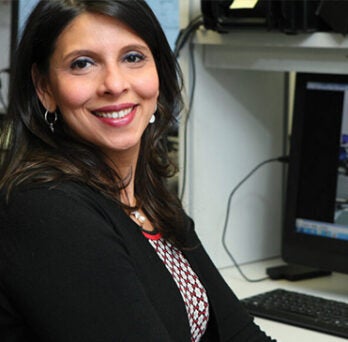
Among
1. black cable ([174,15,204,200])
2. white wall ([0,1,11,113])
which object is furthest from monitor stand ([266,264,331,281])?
white wall ([0,1,11,113])

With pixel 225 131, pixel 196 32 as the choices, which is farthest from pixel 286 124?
pixel 196 32

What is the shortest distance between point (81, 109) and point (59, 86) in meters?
0.05

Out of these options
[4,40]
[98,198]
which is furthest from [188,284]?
[4,40]

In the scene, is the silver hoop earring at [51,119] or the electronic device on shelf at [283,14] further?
the electronic device on shelf at [283,14]

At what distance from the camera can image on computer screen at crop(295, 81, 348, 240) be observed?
6.05ft

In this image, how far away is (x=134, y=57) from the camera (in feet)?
4.51

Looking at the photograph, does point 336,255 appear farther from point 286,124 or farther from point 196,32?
point 196,32

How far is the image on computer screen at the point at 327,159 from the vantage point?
1.84m

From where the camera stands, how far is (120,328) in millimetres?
1166

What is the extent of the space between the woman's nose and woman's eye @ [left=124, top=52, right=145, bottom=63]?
0.04m

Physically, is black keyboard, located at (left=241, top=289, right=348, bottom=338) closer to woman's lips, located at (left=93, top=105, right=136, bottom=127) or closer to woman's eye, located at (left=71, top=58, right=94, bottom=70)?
woman's lips, located at (left=93, top=105, right=136, bottom=127)

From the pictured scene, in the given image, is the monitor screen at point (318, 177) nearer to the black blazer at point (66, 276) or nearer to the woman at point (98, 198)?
the woman at point (98, 198)

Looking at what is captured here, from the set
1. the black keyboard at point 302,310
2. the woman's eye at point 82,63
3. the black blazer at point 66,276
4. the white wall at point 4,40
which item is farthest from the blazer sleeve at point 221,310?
the white wall at point 4,40

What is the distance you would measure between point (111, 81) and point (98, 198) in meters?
0.18
